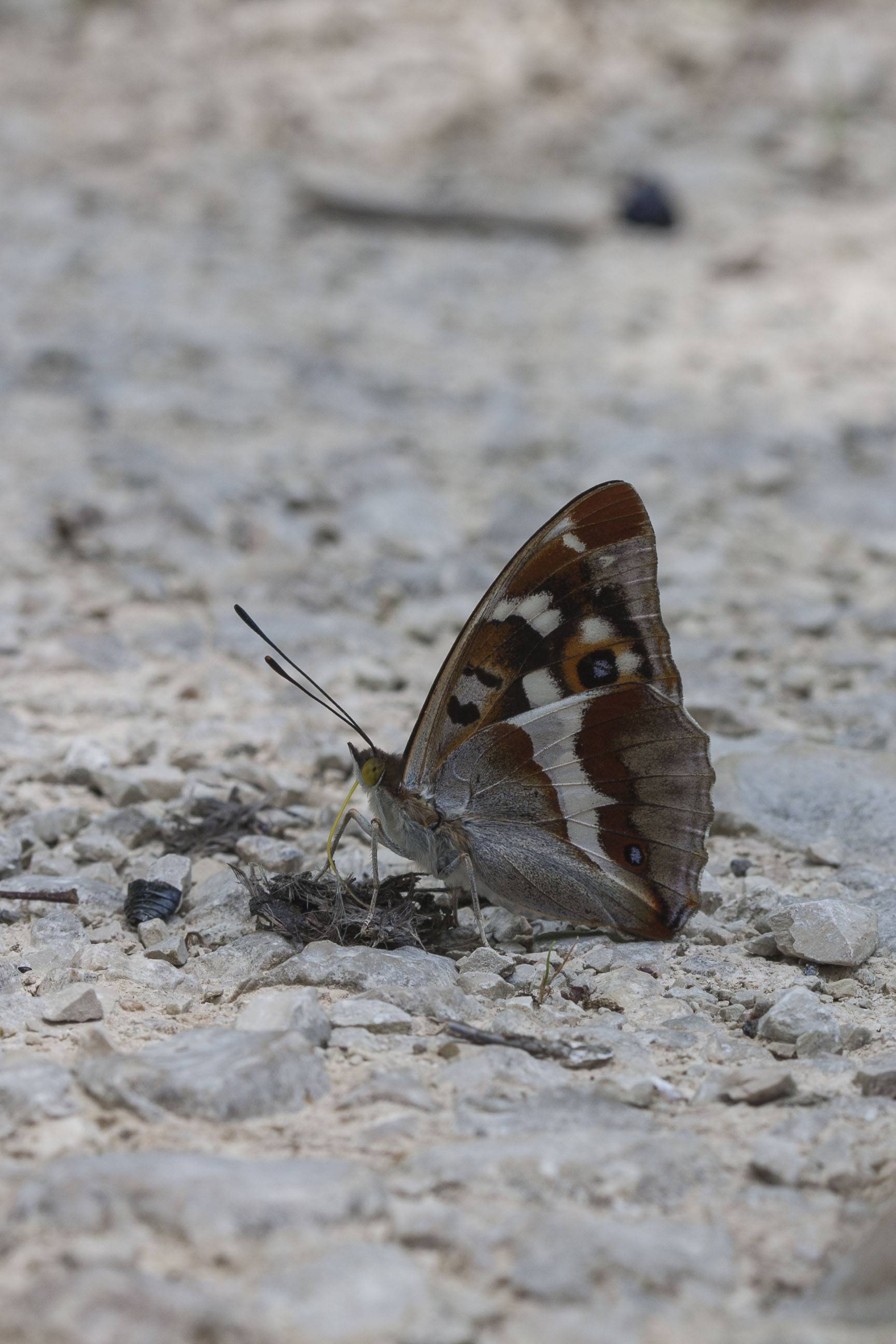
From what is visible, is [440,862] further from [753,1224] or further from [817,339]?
[817,339]

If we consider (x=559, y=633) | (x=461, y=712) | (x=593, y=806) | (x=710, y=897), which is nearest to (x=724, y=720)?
(x=710, y=897)

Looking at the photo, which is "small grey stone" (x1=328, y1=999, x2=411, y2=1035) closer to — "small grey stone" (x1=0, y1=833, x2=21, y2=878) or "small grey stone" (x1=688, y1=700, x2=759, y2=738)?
"small grey stone" (x1=0, y1=833, x2=21, y2=878)

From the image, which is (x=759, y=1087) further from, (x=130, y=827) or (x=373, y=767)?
(x=130, y=827)

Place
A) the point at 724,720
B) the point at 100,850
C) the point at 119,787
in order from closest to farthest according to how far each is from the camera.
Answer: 1. the point at 100,850
2. the point at 119,787
3. the point at 724,720

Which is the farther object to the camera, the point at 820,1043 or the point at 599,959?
the point at 599,959

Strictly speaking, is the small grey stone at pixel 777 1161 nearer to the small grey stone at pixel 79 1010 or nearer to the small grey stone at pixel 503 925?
the small grey stone at pixel 503 925

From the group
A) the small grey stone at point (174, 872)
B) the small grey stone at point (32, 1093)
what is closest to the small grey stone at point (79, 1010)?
the small grey stone at point (32, 1093)

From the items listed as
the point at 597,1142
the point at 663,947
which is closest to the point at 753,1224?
the point at 597,1142
